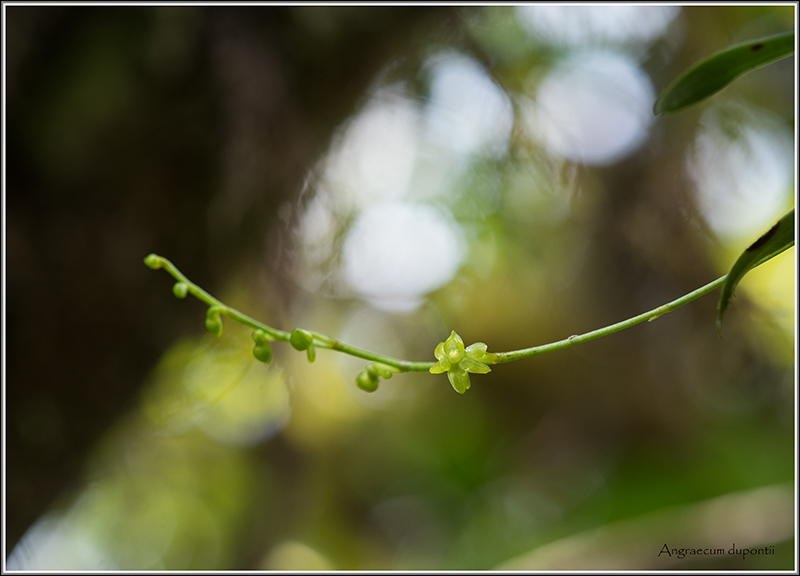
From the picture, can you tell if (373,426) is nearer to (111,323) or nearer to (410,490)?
(410,490)

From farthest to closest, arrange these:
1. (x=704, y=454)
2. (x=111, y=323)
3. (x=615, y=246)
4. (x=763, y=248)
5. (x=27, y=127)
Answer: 1. (x=704, y=454)
2. (x=615, y=246)
3. (x=111, y=323)
4. (x=27, y=127)
5. (x=763, y=248)

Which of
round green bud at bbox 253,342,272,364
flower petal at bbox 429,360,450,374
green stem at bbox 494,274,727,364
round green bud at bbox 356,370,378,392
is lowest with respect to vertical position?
round green bud at bbox 253,342,272,364

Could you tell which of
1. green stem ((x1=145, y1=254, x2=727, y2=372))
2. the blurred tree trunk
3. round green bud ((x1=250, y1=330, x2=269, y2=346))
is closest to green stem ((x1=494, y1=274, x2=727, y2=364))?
green stem ((x1=145, y1=254, x2=727, y2=372))

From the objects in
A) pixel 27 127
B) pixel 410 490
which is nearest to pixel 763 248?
pixel 27 127

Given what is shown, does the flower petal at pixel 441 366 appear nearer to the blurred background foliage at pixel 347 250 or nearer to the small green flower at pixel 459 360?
the small green flower at pixel 459 360

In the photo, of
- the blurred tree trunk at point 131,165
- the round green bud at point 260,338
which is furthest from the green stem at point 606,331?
the blurred tree trunk at point 131,165

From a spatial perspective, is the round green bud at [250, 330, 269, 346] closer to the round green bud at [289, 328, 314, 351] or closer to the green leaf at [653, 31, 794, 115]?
the round green bud at [289, 328, 314, 351]
